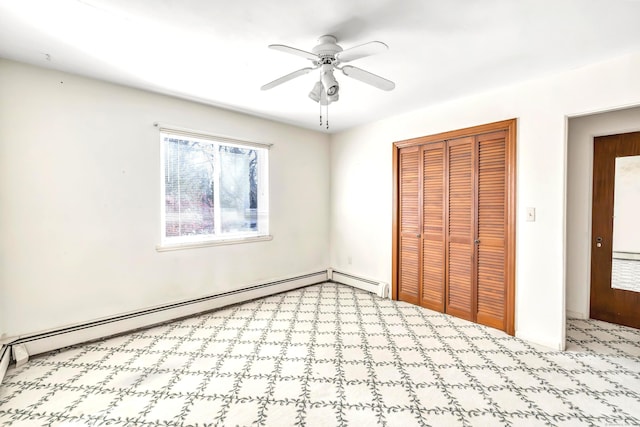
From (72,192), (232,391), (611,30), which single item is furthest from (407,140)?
(72,192)

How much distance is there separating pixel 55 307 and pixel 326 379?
241 centimetres

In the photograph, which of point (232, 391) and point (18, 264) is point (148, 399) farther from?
point (18, 264)

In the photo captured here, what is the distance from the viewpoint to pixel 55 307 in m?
2.55

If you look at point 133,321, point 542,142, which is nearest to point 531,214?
point 542,142

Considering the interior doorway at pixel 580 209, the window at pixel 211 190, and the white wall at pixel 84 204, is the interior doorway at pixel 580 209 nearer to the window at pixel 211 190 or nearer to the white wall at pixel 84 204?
the window at pixel 211 190

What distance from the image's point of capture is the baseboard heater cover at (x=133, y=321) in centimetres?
247

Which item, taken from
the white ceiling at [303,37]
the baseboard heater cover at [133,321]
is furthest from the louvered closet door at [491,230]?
the baseboard heater cover at [133,321]

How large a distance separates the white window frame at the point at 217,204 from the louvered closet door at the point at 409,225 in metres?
1.82

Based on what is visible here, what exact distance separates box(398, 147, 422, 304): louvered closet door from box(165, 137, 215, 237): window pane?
243cm

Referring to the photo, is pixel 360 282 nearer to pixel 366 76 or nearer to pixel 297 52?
pixel 366 76

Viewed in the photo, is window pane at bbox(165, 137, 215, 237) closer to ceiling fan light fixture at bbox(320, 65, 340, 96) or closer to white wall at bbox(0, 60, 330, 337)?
white wall at bbox(0, 60, 330, 337)

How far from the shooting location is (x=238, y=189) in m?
3.85

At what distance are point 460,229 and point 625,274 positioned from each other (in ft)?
5.48

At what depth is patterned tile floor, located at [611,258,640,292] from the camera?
9.80ft
